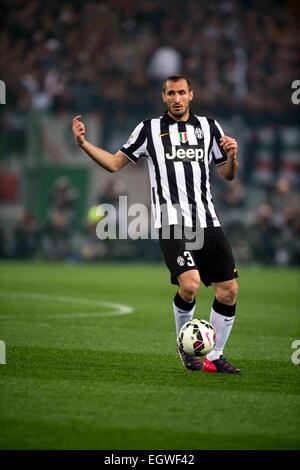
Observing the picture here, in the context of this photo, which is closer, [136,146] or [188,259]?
[188,259]

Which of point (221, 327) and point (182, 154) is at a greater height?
point (182, 154)

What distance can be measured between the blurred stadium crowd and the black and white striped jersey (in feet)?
47.0

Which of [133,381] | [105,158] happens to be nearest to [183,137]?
[105,158]

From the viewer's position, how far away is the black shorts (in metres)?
8.01

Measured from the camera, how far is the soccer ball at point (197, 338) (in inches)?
308

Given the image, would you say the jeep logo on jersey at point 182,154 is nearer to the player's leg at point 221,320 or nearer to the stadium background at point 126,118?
the player's leg at point 221,320

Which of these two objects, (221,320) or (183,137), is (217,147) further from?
(221,320)

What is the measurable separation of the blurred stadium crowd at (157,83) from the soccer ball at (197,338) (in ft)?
48.8

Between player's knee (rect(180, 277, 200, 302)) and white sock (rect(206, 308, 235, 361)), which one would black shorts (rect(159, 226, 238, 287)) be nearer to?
player's knee (rect(180, 277, 200, 302))

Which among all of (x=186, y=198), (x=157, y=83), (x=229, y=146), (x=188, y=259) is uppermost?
(x=157, y=83)

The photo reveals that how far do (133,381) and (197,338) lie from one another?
694 millimetres

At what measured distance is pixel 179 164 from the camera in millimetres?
8188

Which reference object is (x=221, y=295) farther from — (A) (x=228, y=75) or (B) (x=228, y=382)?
(A) (x=228, y=75)

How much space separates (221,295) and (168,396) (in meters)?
1.55
